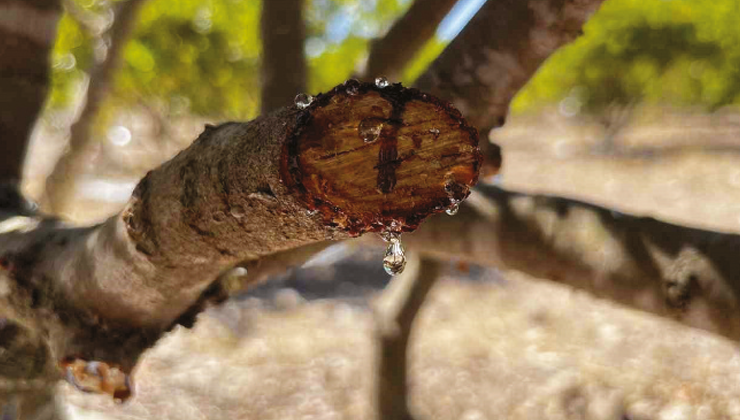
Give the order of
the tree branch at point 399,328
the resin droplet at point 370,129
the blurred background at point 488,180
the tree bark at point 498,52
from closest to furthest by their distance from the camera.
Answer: the resin droplet at point 370,129
the tree bark at point 498,52
the tree branch at point 399,328
the blurred background at point 488,180

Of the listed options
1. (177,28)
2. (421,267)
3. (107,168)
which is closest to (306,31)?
(421,267)

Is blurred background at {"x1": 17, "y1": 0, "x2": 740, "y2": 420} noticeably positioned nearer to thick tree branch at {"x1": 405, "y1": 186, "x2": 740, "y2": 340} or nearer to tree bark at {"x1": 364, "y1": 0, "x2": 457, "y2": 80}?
tree bark at {"x1": 364, "y1": 0, "x2": 457, "y2": 80}

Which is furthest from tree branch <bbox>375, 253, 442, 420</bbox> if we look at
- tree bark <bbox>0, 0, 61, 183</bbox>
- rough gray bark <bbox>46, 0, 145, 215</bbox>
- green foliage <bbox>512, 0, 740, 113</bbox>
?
green foliage <bbox>512, 0, 740, 113</bbox>

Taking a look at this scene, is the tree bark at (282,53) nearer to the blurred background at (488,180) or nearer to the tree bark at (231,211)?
the blurred background at (488,180)

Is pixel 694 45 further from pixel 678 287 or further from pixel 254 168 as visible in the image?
pixel 254 168

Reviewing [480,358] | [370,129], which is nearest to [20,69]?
[370,129]

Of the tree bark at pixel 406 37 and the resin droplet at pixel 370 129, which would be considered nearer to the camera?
the resin droplet at pixel 370 129

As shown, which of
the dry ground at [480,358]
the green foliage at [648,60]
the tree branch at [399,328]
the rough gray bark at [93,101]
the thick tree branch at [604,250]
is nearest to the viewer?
the thick tree branch at [604,250]

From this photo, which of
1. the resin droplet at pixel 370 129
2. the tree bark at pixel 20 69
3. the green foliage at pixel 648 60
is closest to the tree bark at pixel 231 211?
the resin droplet at pixel 370 129
